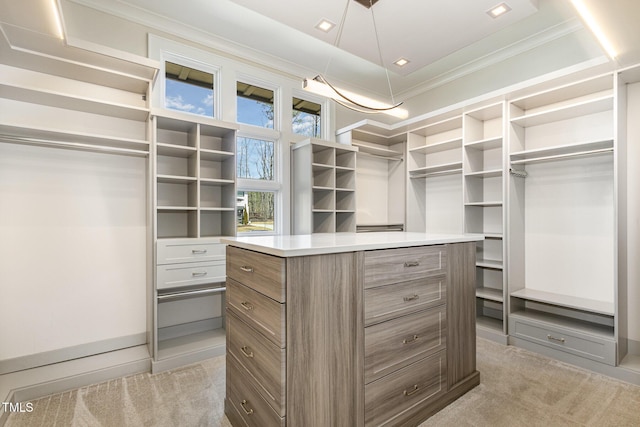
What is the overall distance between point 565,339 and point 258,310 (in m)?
2.83

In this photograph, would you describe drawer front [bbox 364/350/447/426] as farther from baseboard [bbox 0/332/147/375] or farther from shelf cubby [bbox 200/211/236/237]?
baseboard [bbox 0/332/147/375]

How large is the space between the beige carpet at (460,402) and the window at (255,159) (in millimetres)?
2184

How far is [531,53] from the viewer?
3592mm

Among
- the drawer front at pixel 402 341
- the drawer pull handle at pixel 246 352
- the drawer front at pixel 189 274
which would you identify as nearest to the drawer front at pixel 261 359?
the drawer pull handle at pixel 246 352

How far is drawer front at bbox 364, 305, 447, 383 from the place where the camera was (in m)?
1.71

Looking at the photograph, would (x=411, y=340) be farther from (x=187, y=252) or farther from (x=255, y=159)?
(x=255, y=159)

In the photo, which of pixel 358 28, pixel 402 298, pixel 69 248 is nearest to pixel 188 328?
pixel 69 248

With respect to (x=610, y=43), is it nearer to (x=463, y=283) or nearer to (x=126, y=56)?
(x=463, y=283)

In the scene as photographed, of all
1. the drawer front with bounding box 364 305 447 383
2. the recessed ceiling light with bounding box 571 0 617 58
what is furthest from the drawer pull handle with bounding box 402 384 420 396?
the recessed ceiling light with bounding box 571 0 617 58

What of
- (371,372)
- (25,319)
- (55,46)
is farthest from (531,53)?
(25,319)

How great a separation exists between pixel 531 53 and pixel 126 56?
420cm

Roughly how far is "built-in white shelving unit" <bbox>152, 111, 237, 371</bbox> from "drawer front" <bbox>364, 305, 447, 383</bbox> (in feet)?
5.88

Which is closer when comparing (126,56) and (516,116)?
(126,56)

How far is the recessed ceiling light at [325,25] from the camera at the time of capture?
104 inches
